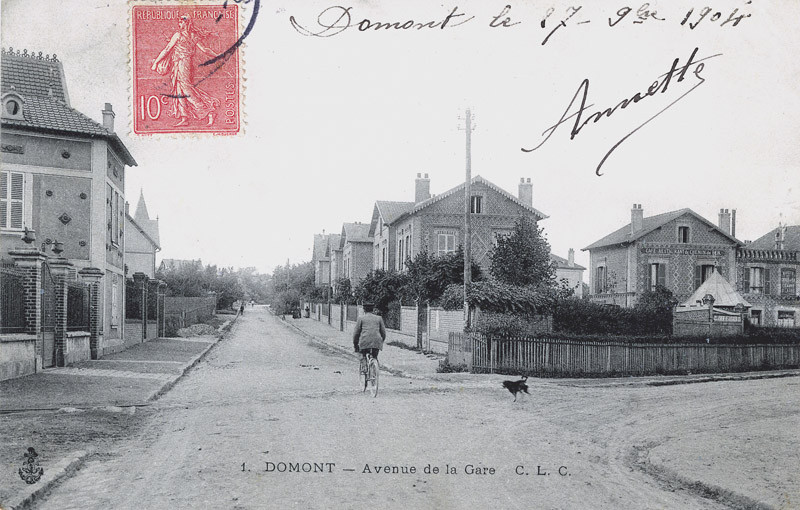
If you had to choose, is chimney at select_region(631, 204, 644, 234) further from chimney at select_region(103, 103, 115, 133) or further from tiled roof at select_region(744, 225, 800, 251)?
chimney at select_region(103, 103, 115, 133)

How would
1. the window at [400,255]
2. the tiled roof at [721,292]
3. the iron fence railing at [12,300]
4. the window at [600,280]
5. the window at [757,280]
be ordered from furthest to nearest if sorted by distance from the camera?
the window at [400,255], the window at [600,280], the window at [757,280], the tiled roof at [721,292], the iron fence railing at [12,300]

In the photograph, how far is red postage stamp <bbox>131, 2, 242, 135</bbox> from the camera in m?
7.62

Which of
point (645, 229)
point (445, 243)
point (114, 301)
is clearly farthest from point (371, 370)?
point (645, 229)

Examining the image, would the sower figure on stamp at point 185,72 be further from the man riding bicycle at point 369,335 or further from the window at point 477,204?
the window at point 477,204

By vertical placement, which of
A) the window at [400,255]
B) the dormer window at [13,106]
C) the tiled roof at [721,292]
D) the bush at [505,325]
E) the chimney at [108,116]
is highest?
the chimney at [108,116]

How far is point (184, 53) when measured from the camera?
25.1 ft

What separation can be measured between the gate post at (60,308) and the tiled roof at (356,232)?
44349 millimetres

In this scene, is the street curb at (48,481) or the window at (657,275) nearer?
the street curb at (48,481)

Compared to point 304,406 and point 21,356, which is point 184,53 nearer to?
point 304,406

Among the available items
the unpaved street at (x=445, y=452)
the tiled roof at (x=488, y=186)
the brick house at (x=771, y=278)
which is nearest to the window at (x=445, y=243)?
the tiled roof at (x=488, y=186)

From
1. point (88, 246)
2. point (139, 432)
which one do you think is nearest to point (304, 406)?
point (139, 432)

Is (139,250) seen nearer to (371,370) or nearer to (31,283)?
(31,283)

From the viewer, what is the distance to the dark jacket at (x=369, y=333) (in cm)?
1190

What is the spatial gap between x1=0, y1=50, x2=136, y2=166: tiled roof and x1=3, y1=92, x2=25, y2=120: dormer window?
0.09 m
